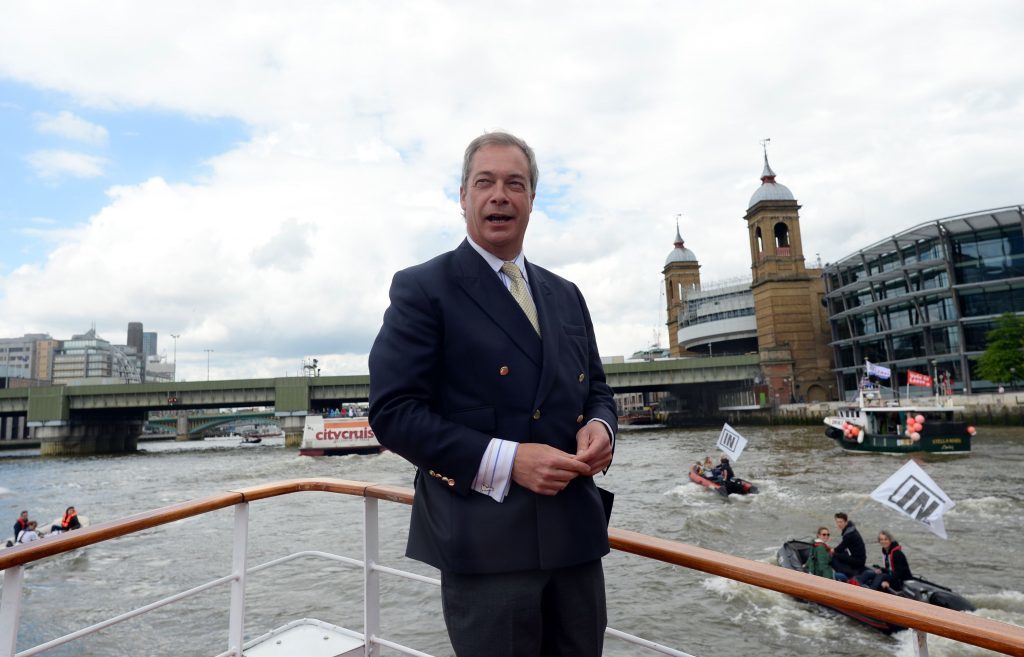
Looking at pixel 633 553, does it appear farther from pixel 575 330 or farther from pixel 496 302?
pixel 496 302

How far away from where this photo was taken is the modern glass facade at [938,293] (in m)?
48.5

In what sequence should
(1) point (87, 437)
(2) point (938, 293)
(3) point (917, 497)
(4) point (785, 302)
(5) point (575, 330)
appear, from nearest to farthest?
(5) point (575, 330) → (3) point (917, 497) → (2) point (938, 293) → (1) point (87, 437) → (4) point (785, 302)

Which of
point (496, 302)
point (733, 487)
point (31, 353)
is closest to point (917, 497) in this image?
point (733, 487)

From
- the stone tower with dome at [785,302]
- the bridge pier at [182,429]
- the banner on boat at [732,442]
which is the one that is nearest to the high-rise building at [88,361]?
the bridge pier at [182,429]

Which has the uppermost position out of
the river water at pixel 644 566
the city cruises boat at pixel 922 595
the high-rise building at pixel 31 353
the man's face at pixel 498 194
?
the high-rise building at pixel 31 353

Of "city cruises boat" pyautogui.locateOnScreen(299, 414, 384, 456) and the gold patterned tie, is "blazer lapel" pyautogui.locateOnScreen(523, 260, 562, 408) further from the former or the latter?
"city cruises boat" pyautogui.locateOnScreen(299, 414, 384, 456)

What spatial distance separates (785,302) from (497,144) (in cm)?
7566

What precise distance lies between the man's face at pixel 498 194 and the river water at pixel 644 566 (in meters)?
9.48

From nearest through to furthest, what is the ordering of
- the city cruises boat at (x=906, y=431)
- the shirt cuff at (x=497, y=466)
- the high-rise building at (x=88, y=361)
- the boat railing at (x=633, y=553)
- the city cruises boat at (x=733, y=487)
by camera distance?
the boat railing at (x=633, y=553) → the shirt cuff at (x=497, y=466) → the city cruises boat at (x=733, y=487) → the city cruises boat at (x=906, y=431) → the high-rise building at (x=88, y=361)

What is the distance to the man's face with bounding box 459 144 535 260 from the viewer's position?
1.85m

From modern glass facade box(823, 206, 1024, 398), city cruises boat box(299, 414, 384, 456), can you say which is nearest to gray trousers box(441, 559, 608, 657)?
city cruises boat box(299, 414, 384, 456)

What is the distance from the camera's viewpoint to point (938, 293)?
50969mm

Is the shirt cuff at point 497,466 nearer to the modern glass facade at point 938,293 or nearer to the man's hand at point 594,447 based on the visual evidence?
the man's hand at point 594,447

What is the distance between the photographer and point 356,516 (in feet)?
66.1
